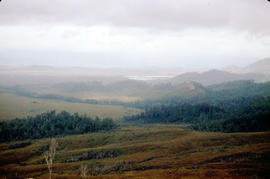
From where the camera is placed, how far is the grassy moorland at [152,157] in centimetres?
5306

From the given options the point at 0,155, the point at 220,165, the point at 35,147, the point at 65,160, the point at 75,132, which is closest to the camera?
the point at 220,165

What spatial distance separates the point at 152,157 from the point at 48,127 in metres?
103

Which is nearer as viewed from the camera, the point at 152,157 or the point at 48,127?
the point at 152,157

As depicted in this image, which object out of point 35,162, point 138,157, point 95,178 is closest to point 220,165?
point 95,178

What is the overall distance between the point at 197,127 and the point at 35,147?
95.3 m

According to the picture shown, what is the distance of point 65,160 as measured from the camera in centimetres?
9344

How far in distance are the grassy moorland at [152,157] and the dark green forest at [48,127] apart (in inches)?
689

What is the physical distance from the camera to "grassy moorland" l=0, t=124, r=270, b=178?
174 feet

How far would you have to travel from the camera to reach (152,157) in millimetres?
84312

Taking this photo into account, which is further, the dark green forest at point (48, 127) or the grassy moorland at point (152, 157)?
the dark green forest at point (48, 127)

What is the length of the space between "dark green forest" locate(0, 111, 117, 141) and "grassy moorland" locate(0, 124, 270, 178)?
1751 centimetres

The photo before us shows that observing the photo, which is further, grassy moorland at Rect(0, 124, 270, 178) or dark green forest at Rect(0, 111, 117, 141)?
dark green forest at Rect(0, 111, 117, 141)

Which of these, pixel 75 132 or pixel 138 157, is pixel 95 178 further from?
pixel 75 132

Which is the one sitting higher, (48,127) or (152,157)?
(48,127)
